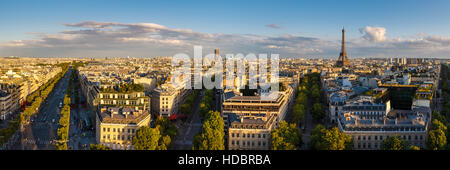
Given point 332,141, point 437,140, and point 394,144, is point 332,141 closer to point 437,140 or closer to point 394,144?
point 394,144

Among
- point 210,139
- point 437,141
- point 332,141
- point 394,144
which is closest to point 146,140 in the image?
point 210,139

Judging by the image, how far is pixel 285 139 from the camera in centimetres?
3172

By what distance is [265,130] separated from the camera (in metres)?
33.4

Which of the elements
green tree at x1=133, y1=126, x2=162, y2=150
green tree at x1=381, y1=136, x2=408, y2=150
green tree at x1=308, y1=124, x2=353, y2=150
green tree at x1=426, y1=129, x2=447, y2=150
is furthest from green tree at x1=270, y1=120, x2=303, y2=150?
green tree at x1=426, y1=129, x2=447, y2=150

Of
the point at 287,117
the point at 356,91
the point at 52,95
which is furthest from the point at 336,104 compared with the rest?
the point at 52,95

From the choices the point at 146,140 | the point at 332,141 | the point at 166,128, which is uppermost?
the point at 332,141

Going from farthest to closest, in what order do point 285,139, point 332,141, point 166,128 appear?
point 166,128, point 285,139, point 332,141

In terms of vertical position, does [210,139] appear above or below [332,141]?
below

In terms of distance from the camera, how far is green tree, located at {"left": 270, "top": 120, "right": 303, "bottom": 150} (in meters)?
30.3

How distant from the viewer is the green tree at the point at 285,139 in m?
30.3

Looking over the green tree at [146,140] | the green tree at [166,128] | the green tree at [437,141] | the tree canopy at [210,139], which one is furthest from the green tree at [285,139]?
the green tree at [166,128]

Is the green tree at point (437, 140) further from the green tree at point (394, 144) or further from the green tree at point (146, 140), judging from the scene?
the green tree at point (146, 140)

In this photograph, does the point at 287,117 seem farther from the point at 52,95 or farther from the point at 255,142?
the point at 52,95
